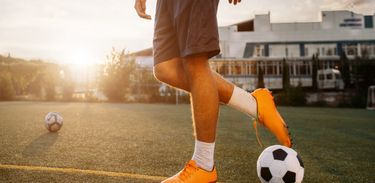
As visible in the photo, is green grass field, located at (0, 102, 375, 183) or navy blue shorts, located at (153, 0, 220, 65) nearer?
navy blue shorts, located at (153, 0, 220, 65)

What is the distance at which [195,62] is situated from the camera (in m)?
1.74

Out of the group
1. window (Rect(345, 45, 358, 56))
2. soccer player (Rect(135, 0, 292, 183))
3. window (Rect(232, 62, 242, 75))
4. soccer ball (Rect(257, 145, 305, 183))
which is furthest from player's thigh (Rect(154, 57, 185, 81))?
window (Rect(345, 45, 358, 56))

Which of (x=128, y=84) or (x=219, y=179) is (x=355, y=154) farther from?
(x=128, y=84)

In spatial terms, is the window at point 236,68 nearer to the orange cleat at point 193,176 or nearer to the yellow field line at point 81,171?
the yellow field line at point 81,171

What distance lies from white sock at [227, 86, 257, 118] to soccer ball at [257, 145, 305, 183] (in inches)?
16.3

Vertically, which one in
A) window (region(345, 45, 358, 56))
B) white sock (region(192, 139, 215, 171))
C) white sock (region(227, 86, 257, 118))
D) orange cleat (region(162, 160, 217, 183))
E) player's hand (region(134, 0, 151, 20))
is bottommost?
orange cleat (region(162, 160, 217, 183))

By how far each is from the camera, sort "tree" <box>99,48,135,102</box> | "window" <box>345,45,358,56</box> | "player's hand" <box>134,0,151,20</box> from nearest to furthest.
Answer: "player's hand" <box>134,0,151,20</box>, "tree" <box>99,48,135,102</box>, "window" <box>345,45,358,56</box>

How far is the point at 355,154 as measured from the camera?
285 centimetres

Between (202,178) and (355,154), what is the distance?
5.77 feet

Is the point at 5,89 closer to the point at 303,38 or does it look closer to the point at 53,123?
the point at 53,123

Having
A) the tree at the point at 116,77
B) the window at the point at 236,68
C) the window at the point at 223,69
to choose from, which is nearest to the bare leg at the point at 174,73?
the tree at the point at 116,77

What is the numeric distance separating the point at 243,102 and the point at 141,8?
850 millimetres

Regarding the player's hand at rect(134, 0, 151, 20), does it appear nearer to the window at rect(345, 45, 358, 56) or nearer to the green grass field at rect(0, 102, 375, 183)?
the green grass field at rect(0, 102, 375, 183)

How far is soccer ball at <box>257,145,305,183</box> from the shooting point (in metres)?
1.73
